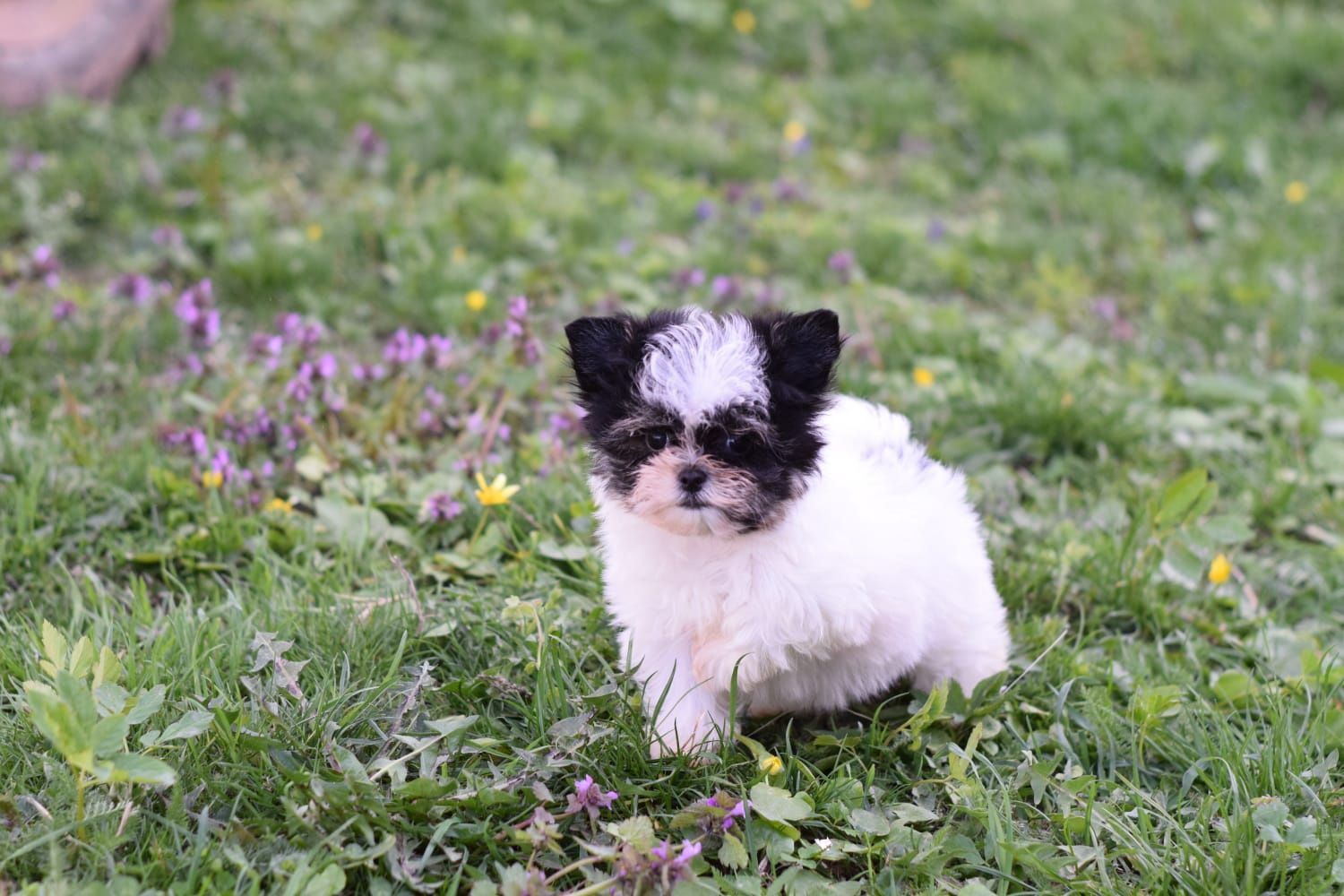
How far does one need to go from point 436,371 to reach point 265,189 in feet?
5.81

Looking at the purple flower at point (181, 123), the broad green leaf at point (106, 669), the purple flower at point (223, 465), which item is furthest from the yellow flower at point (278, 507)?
the purple flower at point (181, 123)

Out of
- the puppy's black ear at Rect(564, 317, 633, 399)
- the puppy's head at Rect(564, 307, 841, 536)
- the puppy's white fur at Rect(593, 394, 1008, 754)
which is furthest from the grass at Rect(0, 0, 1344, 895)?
the puppy's black ear at Rect(564, 317, 633, 399)

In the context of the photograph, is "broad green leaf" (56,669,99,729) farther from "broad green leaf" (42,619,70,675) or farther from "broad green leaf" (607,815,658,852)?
"broad green leaf" (607,815,658,852)

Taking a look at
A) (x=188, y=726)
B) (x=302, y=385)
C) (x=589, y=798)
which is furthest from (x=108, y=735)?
(x=302, y=385)

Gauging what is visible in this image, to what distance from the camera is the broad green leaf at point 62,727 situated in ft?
7.67

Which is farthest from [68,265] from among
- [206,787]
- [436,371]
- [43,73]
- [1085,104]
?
[1085,104]

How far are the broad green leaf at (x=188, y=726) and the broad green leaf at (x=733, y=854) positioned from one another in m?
1.08

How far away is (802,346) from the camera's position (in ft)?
9.05

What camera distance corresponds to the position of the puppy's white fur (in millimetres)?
2756

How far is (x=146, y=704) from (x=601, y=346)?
118cm

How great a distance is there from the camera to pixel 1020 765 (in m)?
2.99

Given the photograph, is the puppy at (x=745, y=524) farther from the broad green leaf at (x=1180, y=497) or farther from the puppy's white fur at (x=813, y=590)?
the broad green leaf at (x=1180, y=497)

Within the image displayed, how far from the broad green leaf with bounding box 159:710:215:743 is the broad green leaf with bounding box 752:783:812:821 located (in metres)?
1.13

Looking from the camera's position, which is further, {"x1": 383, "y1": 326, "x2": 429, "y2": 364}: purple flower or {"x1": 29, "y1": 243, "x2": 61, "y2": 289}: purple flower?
{"x1": 29, "y1": 243, "x2": 61, "y2": 289}: purple flower
